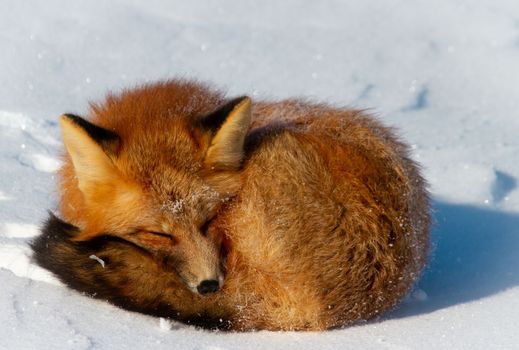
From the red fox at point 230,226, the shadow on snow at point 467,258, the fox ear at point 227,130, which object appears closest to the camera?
the red fox at point 230,226

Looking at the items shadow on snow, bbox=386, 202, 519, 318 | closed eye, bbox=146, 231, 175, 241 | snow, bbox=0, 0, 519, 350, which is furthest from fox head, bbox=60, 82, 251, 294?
shadow on snow, bbox=386, 202, 519, 318

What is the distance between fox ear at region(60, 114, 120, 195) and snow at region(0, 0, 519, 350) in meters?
0.60

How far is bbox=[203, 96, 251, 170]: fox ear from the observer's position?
3.83m

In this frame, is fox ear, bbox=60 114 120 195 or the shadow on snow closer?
fox ear, bbox=60 114 120 195

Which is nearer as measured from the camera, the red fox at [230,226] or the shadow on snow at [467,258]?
the red fox at [230,226]

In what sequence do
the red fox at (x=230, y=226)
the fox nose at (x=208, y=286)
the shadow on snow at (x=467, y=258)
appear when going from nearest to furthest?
the fox nose at (x=208, y=286)
the red fox at (x=230, y=226)
the shadow on snow at (x=467, y=258)

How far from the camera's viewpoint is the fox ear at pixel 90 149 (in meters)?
3.68

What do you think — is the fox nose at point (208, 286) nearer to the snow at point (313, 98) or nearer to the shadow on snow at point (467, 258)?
the snow at point (313, 98)

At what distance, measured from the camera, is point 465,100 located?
300 inches

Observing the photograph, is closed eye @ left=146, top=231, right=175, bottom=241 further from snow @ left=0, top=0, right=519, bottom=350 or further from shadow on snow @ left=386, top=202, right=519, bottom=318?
shadow on snow @ left=386, top=202, right=519, bottom=318

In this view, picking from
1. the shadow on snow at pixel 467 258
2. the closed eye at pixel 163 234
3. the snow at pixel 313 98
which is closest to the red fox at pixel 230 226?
the closed eye at pixel 163 234

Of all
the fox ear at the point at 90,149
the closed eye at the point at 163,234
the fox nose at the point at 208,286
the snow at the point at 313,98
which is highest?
the fox ear at the point at 90,149

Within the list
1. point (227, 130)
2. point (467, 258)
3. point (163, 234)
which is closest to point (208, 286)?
point (163, 234)

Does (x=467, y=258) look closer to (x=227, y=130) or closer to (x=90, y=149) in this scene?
(x=227, y=130)
